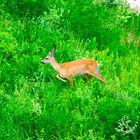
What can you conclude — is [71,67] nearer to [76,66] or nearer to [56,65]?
[76,66]

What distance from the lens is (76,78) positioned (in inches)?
465

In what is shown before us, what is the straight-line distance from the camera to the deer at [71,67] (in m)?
11.5

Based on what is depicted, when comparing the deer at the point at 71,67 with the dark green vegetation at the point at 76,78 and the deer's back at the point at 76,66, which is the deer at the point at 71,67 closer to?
the deer's back at the point at 76,66

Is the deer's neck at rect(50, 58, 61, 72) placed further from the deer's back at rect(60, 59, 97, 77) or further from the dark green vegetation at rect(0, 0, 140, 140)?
the dark green vegetation at rect(0, 0, 140, 140)

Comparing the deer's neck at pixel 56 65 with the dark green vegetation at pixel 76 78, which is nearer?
the dark green vegetation at pixel 76 78

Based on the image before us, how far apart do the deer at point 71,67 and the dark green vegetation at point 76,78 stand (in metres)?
0.16

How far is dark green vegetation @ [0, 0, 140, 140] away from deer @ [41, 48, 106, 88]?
16 centimetres

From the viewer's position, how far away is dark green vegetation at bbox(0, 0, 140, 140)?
1013 cm

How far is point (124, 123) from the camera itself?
33.0ft

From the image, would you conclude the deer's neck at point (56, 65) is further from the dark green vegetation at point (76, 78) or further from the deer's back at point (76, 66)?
the dark green vegetation at point (76, 78)

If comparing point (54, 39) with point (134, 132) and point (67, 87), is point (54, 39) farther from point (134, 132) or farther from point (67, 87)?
point (134, 132)

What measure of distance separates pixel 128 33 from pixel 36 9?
2.23 metres

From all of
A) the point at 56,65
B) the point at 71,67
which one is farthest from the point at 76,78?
the point at 56,65

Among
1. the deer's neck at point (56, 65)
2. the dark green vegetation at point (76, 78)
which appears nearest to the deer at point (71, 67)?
the deer's neck at point (56, 65)
